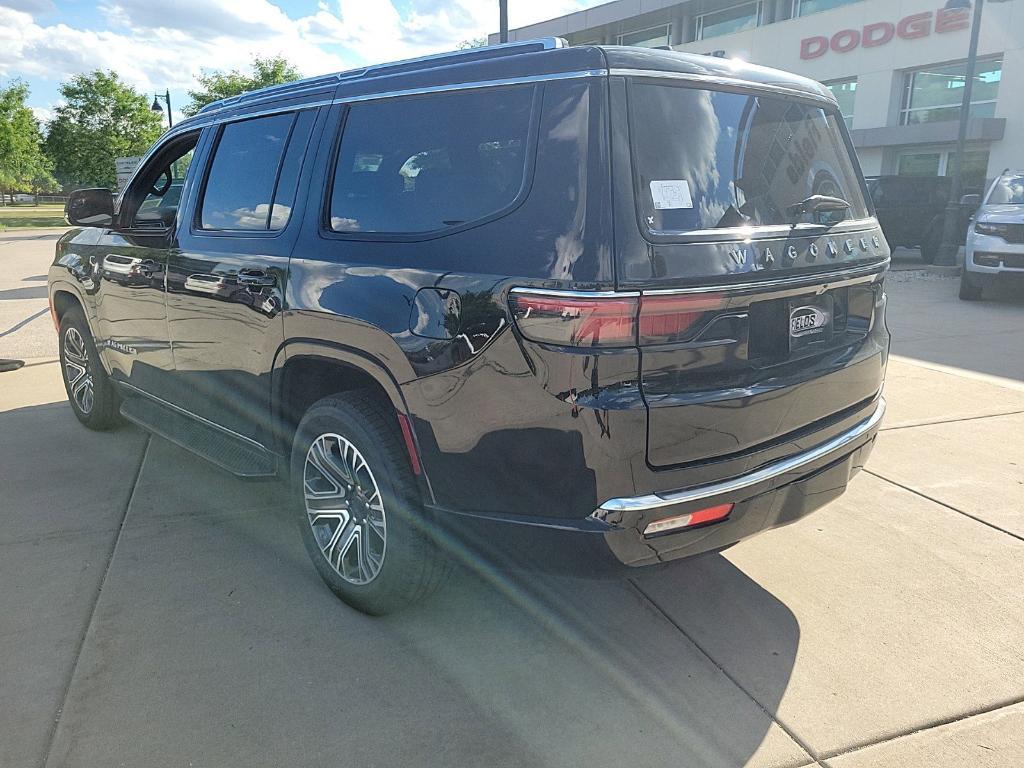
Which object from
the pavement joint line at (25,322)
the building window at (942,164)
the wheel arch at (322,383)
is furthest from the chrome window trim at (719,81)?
the building window at (942,164)

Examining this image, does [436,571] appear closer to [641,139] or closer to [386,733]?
[386,733]

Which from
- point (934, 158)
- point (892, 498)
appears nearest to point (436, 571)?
point (892, 498)

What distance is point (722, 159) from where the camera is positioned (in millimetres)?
2570

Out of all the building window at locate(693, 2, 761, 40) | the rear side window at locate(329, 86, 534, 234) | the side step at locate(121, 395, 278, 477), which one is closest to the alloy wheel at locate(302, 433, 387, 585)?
the side step at locate(121, 395, 278, 477)

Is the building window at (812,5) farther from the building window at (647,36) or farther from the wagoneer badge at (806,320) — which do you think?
the wagoneer badge at (806,320)

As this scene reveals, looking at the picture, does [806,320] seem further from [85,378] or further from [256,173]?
[85,378]

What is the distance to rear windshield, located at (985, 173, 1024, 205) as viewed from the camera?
11109mm

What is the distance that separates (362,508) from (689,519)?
4.00 ft

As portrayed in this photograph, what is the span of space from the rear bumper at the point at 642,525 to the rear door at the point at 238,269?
1.20 meters

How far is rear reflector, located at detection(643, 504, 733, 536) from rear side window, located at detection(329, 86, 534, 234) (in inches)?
40.8

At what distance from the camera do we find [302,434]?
319 centimetres

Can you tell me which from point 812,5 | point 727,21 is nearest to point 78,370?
point 812,5

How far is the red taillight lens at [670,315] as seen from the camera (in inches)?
88.7

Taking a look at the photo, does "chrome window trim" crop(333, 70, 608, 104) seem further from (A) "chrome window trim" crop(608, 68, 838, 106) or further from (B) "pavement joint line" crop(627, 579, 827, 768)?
(B) "pavement joint line" crop(627, 579, 827, 768)
